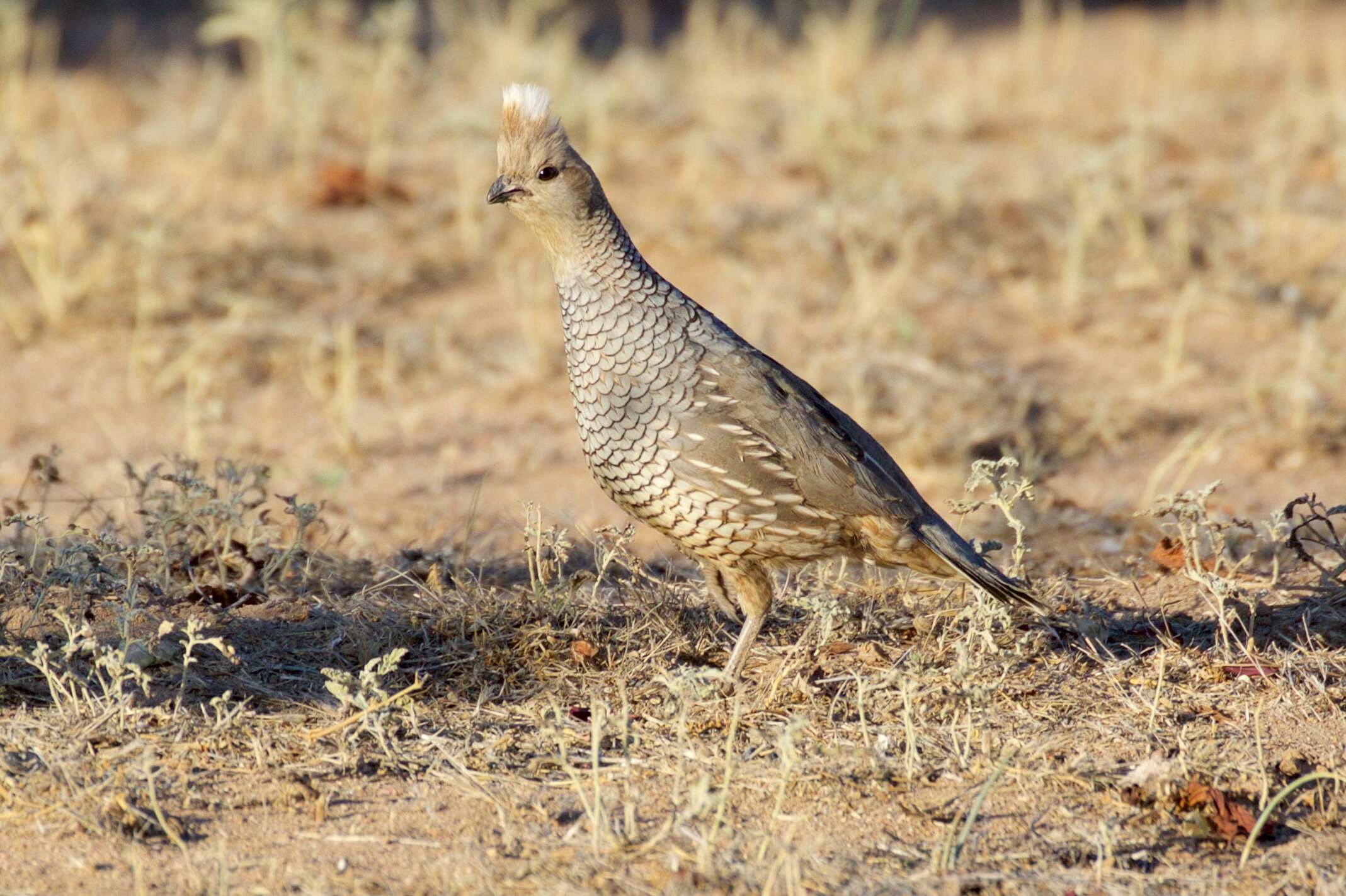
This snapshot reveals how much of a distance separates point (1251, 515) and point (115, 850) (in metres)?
4.16

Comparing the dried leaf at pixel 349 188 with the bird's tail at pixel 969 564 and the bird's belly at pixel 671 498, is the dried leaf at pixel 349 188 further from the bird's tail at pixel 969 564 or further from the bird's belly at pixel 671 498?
the bird's tail at pixel 969 564

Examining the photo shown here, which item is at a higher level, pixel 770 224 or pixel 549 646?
pixel 770 224

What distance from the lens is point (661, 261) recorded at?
7.51m

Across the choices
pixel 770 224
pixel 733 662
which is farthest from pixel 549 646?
pixel 770 224

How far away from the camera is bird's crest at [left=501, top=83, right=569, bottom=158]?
391 centimetres

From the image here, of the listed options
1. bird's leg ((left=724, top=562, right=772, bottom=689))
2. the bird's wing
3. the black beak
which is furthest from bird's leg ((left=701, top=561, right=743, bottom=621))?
the black beak

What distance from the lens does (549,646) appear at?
3863 mm

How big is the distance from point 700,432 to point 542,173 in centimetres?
85

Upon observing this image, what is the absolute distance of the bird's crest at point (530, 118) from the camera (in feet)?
12.8

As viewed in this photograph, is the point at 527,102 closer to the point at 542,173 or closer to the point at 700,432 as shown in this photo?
the point at 542,173

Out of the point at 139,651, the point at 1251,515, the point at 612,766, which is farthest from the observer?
the point at 1251,515

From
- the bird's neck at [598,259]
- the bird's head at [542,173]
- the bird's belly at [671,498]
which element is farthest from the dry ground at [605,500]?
the bird's head at [542,173]

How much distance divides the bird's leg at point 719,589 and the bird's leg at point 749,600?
118 mm

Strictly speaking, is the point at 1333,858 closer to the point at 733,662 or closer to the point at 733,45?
the point at 733,662
